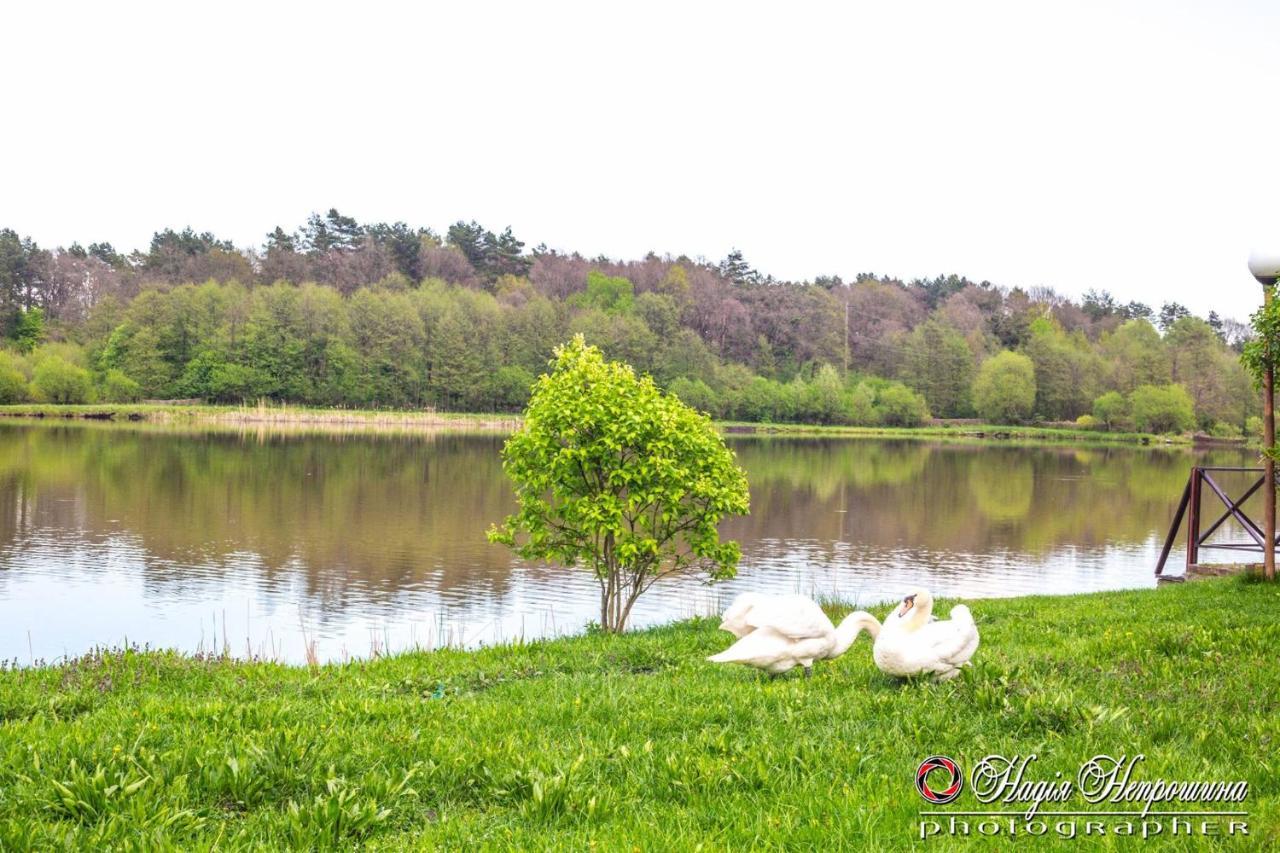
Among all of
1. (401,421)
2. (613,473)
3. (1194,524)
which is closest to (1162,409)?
(401,421)

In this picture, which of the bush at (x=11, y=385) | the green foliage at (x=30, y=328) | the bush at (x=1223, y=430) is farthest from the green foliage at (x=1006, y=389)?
the green foliage at (x=30, y=328)

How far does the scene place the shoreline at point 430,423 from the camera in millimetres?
99219

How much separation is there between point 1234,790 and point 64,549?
28.1 m

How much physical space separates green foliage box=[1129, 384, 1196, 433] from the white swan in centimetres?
13496

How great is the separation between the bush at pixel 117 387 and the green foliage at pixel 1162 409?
12005 cm

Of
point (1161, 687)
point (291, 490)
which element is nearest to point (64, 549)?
point (291, 490)

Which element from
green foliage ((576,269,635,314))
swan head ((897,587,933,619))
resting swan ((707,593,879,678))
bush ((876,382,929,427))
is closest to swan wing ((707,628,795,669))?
resting swan ((707,593,879,678))

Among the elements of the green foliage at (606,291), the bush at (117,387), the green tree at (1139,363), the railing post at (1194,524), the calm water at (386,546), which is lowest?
the calm water at (386,546)

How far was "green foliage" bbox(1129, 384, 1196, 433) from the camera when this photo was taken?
128 meters

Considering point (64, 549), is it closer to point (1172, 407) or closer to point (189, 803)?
point (189, 803)

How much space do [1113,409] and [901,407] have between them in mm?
26914

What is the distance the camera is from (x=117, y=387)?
108438 millimetres

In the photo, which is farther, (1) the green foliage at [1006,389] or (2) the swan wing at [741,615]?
(1) the green foliage at [1006,389]

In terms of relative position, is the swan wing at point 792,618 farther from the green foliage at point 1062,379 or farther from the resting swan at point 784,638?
the green foliage at point 1062,379
